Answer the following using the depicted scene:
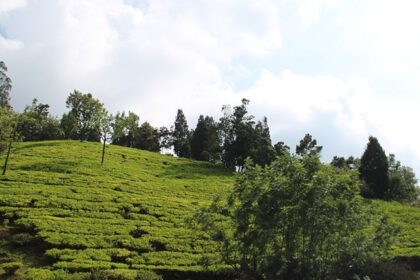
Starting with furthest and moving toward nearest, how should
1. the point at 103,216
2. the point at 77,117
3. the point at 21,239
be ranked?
the point at 77,117, the point at 103,216, the point at 21,239

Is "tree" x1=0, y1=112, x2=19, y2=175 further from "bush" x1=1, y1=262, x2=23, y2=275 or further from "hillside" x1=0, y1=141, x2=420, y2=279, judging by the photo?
"bush" x1=1, y1=262, x2=23, y2=275

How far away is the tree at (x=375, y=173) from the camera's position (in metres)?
78.4

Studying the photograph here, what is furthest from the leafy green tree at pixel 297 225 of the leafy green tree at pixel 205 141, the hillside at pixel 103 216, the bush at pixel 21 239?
the leafy green tree at pixel 205 141

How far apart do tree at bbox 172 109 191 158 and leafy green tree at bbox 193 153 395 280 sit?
8342cm

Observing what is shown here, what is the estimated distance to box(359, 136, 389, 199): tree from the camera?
78438 millimetres

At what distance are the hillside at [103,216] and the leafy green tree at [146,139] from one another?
38724 mm

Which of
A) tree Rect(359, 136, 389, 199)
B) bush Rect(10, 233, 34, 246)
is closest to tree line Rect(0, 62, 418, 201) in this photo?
tree Rect(359, 136, 389, 199)

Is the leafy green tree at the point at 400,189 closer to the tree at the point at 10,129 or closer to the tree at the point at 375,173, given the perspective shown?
the tree at the point at 375,173

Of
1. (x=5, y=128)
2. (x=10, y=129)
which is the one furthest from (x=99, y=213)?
(x=5, y=128)

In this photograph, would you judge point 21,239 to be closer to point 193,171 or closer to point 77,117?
point 193,171

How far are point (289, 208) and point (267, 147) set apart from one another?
56827mm

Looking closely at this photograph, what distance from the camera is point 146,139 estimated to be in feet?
366

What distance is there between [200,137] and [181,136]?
42.2 ft

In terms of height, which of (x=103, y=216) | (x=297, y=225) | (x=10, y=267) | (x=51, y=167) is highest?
(x=51, y=167)
